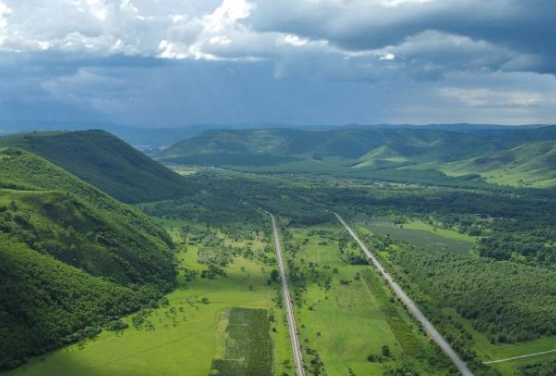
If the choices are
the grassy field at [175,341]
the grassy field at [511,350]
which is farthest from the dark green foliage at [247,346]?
the grassy field at [511,350]

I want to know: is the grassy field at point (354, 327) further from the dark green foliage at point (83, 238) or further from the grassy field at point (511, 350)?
the dark green foliage at point (83, 238)

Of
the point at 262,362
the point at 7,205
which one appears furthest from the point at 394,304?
the point at 7,205

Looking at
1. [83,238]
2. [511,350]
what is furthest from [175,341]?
[511,350]

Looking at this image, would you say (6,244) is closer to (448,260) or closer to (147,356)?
(147,356)

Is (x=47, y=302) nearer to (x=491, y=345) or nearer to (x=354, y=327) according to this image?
(x=354, y=327)

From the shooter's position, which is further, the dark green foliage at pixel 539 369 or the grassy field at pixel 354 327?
the grassy field at pixel 354 327

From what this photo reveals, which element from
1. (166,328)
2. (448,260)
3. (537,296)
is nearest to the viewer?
(166,328)

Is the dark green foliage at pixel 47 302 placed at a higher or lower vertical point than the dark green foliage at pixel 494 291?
higher
